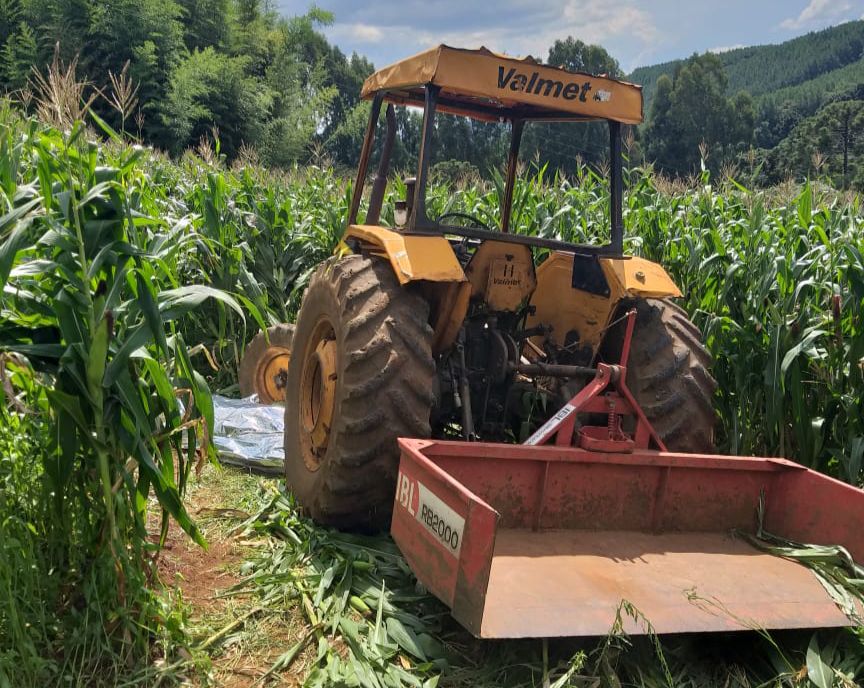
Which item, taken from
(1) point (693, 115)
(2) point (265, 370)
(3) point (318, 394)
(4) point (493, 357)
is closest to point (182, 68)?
(2) point (265, 370)

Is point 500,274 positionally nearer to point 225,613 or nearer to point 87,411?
point 225,613

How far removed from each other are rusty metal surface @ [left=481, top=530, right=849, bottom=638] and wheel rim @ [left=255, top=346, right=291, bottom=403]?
9.65ft

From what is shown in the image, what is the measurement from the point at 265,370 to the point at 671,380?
3079mm

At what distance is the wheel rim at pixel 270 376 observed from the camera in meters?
5.50

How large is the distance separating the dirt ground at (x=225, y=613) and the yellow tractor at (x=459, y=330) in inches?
15.7

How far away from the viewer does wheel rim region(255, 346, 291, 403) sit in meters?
5.50

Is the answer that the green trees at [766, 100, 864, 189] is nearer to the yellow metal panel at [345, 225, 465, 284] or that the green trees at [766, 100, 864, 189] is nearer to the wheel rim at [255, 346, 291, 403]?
the wheel rim at [255, 346, 291, 403]

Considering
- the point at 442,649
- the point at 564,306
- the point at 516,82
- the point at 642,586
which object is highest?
the point at 516,82

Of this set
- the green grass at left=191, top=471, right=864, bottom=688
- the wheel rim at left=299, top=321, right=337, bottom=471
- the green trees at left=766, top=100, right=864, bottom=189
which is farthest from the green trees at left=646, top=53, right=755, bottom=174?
the green grass at left=191, top=471, right=864, bottom=688

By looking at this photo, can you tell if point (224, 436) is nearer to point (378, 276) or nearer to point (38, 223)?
point (378, 276)

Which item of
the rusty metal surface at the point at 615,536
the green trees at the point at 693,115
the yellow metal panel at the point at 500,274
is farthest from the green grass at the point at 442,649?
the green trees at the point at 693,115

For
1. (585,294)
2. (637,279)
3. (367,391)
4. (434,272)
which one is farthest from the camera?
(585,294)

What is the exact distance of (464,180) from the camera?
26.9ft

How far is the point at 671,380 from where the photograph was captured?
3.53 meters
